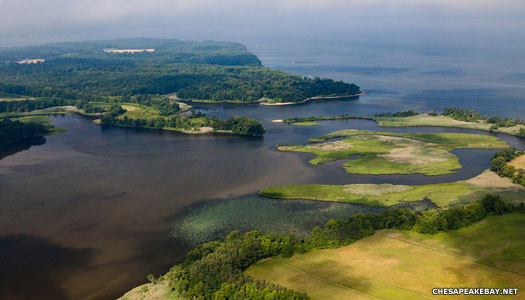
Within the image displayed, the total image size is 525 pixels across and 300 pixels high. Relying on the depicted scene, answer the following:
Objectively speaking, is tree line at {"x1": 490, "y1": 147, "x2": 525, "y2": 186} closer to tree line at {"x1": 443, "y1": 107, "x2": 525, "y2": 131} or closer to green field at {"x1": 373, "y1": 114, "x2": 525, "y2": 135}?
green field at {"x1": 373, "y1": 114, "x2": 525, "y2": 135}

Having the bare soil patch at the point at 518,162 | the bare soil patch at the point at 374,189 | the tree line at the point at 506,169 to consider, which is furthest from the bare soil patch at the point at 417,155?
the bare soil patch at the point at 374,189

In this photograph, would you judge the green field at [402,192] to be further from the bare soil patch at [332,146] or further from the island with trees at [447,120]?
the island with trees at [447,120]

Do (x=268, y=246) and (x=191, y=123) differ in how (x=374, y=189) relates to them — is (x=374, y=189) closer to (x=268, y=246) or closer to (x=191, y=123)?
(x=268, y=246)

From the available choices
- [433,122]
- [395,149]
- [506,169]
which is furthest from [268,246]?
[433,122]

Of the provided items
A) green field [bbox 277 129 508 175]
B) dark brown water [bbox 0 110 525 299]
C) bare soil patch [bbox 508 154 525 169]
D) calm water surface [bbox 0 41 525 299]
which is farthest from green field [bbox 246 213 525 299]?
bare soil patch [bbox 508 154 525 169]

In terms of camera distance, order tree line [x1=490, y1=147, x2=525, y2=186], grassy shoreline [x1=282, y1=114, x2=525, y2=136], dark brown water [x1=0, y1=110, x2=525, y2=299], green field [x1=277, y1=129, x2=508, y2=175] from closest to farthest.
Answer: dark brown water [x1=0, y1=110, x2=525, y2=299] < tree line [x1=490, y1=147, x2=525, y2=186] < green field [x1=277, y1=129, x2=508, y2=175] < grassy shoreline [x1=282, y1=114, x2=525, y2=136]

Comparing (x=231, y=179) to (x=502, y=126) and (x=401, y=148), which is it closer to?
(x=401, y=148)
